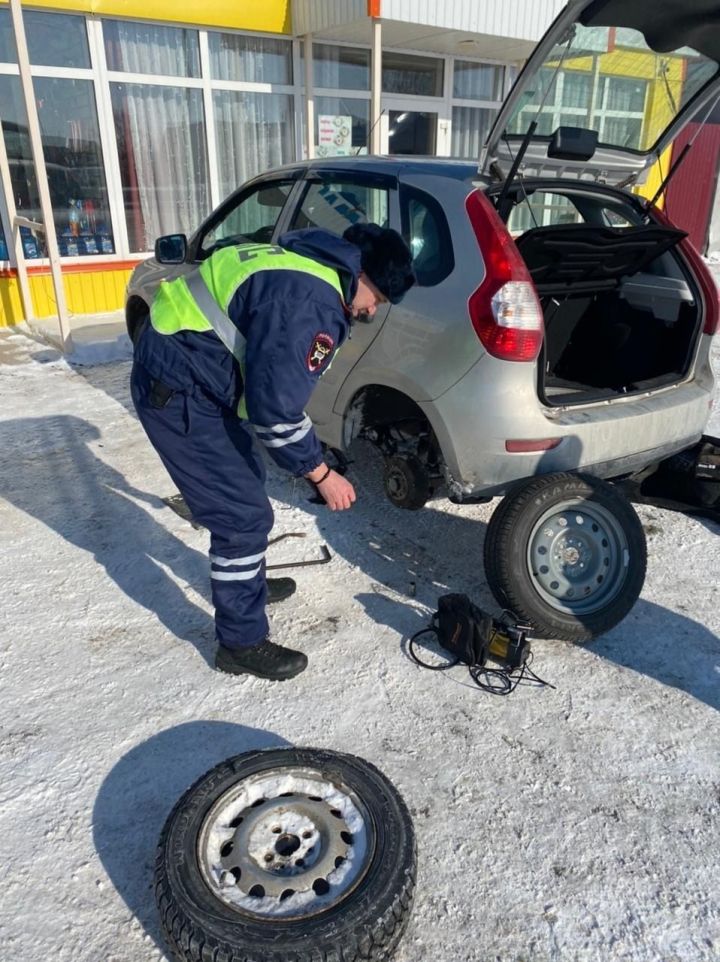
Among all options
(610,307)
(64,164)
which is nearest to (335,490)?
(610,307)

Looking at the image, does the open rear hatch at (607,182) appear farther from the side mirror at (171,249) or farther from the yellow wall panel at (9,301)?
the yellow wall panel at (9,301)

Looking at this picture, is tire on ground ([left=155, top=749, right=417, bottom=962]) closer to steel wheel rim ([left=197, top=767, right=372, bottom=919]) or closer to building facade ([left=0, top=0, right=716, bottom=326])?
steel wheel rim ([left=197, top=767, right=372, bottom=919])

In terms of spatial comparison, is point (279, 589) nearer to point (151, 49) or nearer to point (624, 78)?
point (624, 78)

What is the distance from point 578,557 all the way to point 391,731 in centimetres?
113

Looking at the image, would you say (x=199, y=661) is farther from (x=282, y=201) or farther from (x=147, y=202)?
(x=147, y=202)

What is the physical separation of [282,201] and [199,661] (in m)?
2.81

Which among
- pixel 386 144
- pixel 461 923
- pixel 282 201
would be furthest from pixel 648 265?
pixel 386 144

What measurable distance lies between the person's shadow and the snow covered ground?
0.02 meters

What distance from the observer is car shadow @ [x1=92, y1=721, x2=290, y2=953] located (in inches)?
82.9

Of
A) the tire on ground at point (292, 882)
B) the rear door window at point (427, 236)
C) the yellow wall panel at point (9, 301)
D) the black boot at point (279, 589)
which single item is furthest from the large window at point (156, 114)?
the tire on ground at point (292, 882)

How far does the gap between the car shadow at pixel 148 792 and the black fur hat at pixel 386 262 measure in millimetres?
1611

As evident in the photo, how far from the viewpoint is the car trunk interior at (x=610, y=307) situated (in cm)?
340

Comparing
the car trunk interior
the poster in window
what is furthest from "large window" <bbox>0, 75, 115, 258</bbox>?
the car trunk interior

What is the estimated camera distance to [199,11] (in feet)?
29.5
